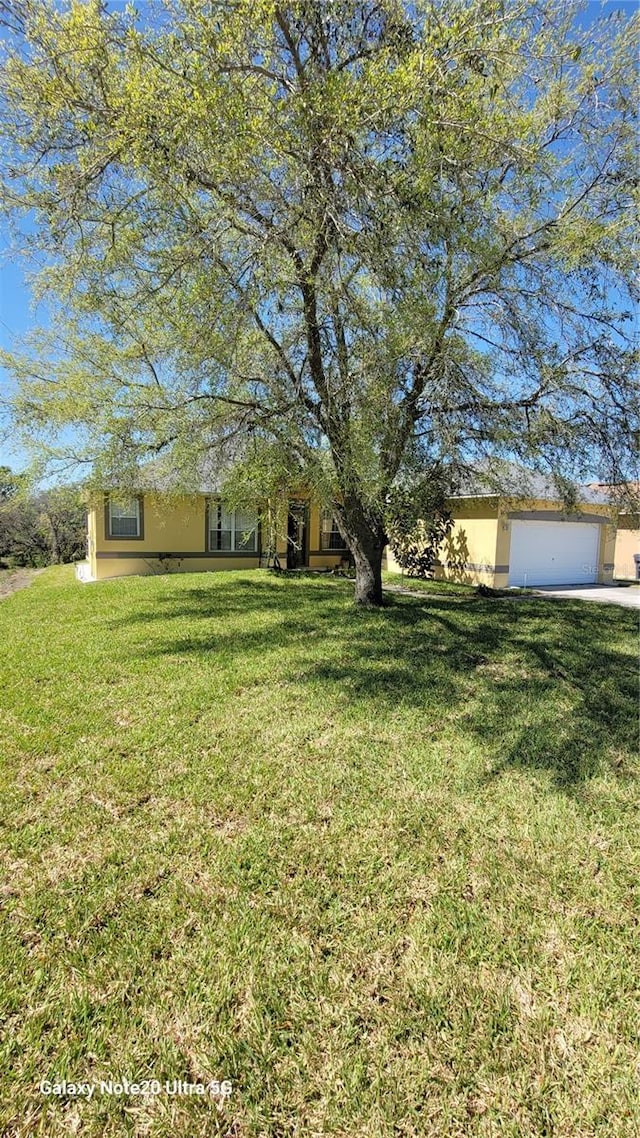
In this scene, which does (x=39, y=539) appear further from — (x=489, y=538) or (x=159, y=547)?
(x=489, y=538)

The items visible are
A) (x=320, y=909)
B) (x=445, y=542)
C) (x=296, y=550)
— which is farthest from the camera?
(x=296, y=550)

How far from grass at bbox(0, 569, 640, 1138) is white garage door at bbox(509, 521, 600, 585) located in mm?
10904

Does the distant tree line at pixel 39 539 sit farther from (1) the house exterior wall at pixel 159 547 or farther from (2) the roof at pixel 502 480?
(2) the roof at pixel 502 480

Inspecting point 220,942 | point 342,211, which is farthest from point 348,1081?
point 342,211

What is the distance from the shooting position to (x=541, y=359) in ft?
23.1

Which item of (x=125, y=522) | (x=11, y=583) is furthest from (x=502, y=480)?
(x=11, y=583)

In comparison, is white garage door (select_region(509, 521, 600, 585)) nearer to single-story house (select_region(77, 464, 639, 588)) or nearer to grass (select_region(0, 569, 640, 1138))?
single-story house (select_region(77, 464, 639, 588))

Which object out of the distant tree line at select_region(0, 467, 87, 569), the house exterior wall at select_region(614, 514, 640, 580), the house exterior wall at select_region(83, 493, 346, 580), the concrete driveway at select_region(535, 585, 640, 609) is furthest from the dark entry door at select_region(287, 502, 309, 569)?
the house exterior wall at select_region(614, 514, 640, 580)

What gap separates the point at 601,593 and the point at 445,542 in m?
4.59

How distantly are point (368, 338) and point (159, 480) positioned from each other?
229 inches

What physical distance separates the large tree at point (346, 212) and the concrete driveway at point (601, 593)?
6.24m

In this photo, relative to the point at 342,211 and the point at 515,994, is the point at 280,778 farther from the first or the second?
the point at 342,211

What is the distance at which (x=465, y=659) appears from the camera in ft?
22.1

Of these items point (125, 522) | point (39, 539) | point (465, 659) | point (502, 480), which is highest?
point (502, 480)
